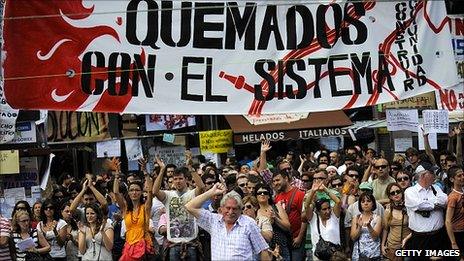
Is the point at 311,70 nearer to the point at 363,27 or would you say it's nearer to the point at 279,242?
the point at 363,27

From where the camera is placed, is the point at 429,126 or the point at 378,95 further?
the point at 429,126

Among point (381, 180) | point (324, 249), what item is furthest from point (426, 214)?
point (324, 249)

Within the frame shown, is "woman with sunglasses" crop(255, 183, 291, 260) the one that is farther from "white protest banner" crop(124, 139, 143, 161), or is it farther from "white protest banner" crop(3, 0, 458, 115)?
"white protest banner" crop(124, 139, 143, 161)

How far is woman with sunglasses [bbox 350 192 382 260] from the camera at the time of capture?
1127cm

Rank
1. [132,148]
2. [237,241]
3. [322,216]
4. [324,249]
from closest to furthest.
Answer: [237,241] < [324,249] < [322,216] < [132,148]

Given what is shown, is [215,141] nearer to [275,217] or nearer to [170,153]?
[170,153]

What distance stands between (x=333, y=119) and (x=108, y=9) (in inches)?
625

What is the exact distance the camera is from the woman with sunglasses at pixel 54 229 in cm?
1238

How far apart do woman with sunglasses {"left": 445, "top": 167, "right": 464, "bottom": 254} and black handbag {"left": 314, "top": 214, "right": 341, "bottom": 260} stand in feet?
4.70

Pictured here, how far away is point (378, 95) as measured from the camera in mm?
9773

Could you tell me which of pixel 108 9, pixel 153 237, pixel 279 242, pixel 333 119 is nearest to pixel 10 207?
pixel 153 237

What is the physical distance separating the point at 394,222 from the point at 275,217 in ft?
5.37

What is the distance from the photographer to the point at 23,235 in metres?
11.9
